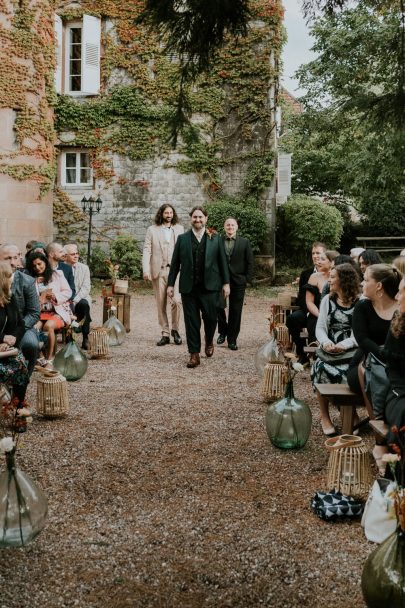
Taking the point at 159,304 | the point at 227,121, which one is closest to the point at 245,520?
the point at 159,304

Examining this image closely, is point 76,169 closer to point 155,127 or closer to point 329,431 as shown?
point 155,127

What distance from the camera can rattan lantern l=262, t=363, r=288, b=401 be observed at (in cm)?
624

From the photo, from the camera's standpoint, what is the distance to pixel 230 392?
6.78m

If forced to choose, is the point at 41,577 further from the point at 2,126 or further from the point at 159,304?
the point at 2,126

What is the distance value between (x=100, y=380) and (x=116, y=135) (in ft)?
40.9

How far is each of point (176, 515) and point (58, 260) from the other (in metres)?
5.11

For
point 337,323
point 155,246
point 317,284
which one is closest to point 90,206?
point 155,246

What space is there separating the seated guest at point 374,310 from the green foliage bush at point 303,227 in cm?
1376

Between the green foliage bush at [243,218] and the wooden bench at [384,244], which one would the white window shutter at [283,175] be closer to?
the green foliage bush at [243,218]

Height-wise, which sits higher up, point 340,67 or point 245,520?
point 340,67

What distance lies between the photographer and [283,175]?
18.4 m

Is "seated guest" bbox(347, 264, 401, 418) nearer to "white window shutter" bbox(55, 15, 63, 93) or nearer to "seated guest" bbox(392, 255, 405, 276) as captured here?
"seated guest" bbox(392, 255, 405, 276)

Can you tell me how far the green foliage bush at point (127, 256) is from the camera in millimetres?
17594

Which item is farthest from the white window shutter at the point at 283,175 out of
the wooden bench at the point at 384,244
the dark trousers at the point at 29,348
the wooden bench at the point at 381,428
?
the wooden bench at the point at 381,428
